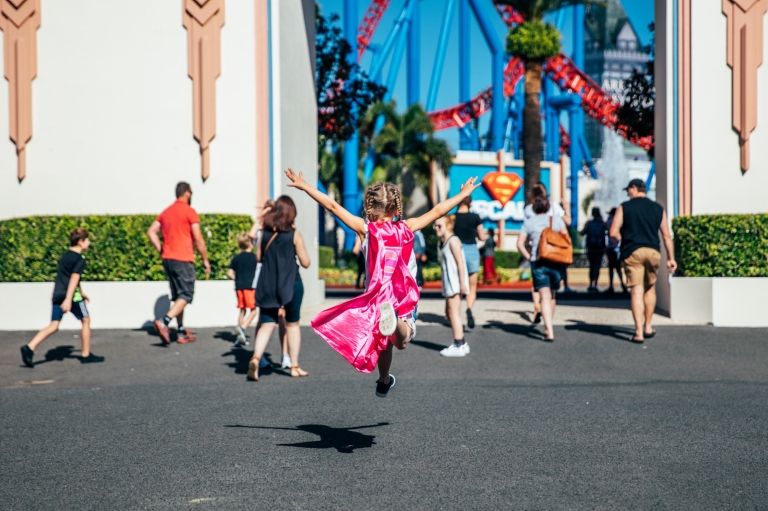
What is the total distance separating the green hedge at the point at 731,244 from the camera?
1123 cm

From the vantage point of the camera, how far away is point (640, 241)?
10.1 meters

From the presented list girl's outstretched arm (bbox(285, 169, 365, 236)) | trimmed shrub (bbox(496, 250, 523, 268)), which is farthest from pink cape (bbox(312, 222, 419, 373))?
trimmed shrub (bbox(496, 250, 523, 268))

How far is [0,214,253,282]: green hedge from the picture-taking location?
11.8m

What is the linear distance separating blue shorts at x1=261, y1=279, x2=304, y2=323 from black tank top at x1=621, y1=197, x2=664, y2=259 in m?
4.25

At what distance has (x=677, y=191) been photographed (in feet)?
40.1

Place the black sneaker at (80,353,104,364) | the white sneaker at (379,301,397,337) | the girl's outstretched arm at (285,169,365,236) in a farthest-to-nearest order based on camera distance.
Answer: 1. the black sneaker at (80,353,104,364)
2. the girl's outstretched arm at (285,169,365,236)
3. the white sneaker at (379,301,397,337)

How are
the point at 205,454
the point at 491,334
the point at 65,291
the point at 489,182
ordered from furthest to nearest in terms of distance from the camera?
the point at 489,182
the point at 491,334
the point at 65,291
the point at 205,454

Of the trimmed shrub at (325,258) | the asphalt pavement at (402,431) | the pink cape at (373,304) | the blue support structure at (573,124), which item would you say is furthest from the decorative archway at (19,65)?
the blue support structure at (573,124)

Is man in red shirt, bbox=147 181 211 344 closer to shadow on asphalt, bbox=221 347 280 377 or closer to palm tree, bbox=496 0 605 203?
shadow on asphalt, bbox=221 347 280 377

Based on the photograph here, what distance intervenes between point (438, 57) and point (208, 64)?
36768 mm

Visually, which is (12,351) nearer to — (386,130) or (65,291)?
(65,291)

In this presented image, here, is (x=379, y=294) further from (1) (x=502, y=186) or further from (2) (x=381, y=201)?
(1) (x=502, y=186)

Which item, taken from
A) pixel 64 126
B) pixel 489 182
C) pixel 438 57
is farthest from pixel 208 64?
pixel 438 57

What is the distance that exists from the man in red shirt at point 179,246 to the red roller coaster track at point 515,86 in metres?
37.4
